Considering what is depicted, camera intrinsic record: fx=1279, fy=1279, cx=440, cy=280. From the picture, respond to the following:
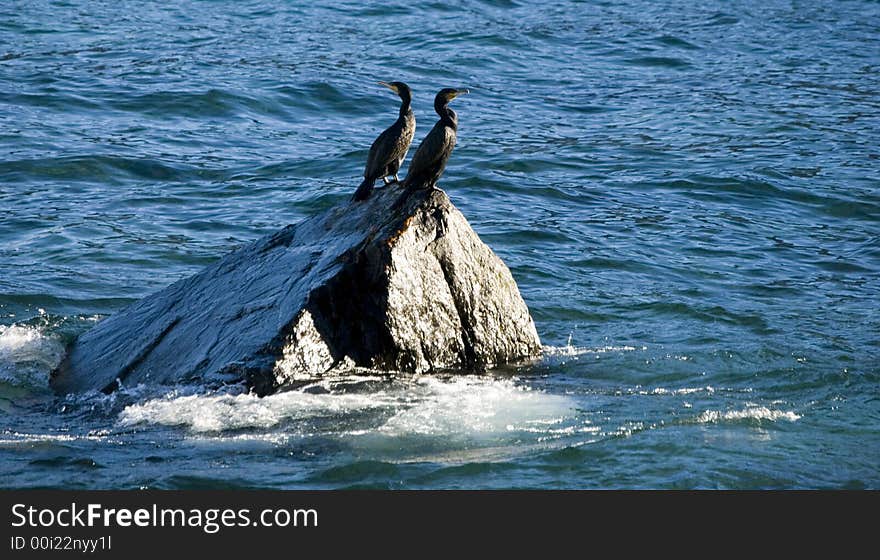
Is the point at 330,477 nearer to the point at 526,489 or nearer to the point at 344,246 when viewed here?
the point at 526,489

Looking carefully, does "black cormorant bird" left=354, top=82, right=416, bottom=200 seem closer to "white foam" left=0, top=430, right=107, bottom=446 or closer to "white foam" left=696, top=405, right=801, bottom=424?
"white foam" left=0, top=430, right=107, bottom=446

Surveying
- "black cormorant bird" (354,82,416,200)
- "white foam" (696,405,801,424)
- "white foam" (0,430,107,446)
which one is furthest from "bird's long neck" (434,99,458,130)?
"white foam" (0,430,107,446)

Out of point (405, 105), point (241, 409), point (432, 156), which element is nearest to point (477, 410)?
point (241, 409)

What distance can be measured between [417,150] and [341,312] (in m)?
0.95

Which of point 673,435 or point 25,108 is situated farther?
point 25,108

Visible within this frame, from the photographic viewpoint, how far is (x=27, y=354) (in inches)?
310

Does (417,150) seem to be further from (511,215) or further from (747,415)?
(511,215)

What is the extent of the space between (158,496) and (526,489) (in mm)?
1536

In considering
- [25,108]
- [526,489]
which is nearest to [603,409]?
[526,489]

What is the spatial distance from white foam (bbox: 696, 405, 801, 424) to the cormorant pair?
1847 millimetres

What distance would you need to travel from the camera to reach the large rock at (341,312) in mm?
6312

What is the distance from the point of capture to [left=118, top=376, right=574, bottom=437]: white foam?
6.00 metres

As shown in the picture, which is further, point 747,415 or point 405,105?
point 405,105

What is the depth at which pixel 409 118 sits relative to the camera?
7234mm
